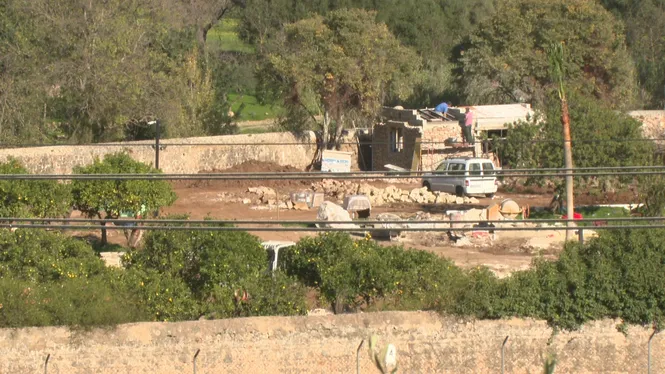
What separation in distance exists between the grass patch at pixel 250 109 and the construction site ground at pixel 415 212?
12.9m

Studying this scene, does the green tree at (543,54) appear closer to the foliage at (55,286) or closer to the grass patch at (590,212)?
the grass patch at (590,212)

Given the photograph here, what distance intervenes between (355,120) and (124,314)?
1063 inches

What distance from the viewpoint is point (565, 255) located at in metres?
15.3

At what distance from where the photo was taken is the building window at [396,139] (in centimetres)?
3803

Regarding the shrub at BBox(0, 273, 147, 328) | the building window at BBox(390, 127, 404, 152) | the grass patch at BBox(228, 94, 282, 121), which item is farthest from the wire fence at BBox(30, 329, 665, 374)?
the grass patch at BBox(228, 94, 282, 121)

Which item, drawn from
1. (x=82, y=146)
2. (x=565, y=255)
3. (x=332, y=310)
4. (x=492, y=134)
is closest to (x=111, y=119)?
(x=82, y=146)

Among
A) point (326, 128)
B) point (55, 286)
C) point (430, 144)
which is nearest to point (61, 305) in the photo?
point (55, 286)

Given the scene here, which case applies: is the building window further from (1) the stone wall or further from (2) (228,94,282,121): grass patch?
(2) (228,94,282,121): grass patch

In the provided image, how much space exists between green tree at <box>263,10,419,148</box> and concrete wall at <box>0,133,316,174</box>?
1.54 meters

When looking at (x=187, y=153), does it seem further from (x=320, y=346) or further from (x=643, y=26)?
(x=643, y=26)

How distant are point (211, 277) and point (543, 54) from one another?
1129 inches

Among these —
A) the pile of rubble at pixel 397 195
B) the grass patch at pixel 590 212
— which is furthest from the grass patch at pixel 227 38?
the grass patch at pixel 590 212

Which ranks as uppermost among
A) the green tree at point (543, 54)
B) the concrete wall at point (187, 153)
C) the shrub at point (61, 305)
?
the green tree at point (543, 54)

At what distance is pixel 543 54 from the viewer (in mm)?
41969
